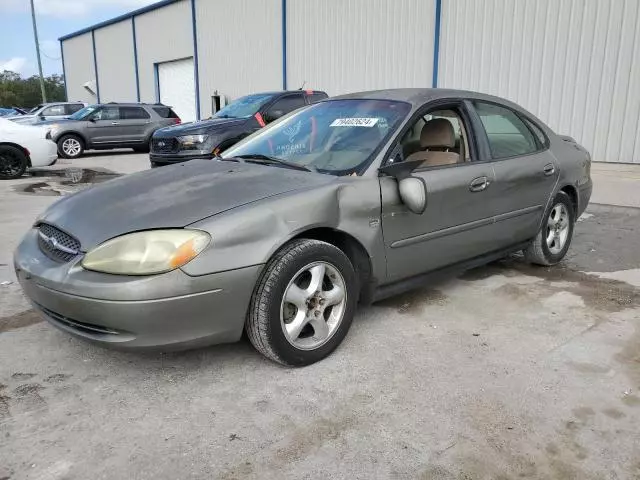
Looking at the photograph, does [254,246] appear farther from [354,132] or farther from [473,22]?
[473,22]

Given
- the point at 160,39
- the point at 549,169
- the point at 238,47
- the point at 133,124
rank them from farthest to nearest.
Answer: the point at 160,39 < the point at 238,47 < the point at 133,124 < the point at 549,169

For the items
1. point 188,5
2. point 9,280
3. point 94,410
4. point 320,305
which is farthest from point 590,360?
point 188,5

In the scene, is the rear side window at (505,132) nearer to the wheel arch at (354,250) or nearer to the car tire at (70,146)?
the wheel arch at (354,250)

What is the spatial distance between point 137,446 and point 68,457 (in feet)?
0.87

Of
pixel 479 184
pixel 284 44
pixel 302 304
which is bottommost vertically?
pixel 302 304

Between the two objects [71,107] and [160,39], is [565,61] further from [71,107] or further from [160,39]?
[160,39]

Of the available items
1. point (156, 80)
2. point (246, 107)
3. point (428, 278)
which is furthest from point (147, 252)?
point (156, 80)

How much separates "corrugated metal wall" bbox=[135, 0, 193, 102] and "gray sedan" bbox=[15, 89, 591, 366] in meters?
21.6

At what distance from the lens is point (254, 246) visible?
2654mm

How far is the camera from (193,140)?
9.14m

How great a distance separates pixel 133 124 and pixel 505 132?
14156 millimetres

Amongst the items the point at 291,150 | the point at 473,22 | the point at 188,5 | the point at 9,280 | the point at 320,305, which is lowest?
the point at 9,280

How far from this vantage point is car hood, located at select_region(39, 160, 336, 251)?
2678 mm

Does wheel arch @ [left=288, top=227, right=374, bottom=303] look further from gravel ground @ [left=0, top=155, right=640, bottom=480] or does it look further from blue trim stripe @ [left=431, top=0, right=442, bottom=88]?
blue trim stripe @ [left=431, top=0, right=442, bottom=88]
